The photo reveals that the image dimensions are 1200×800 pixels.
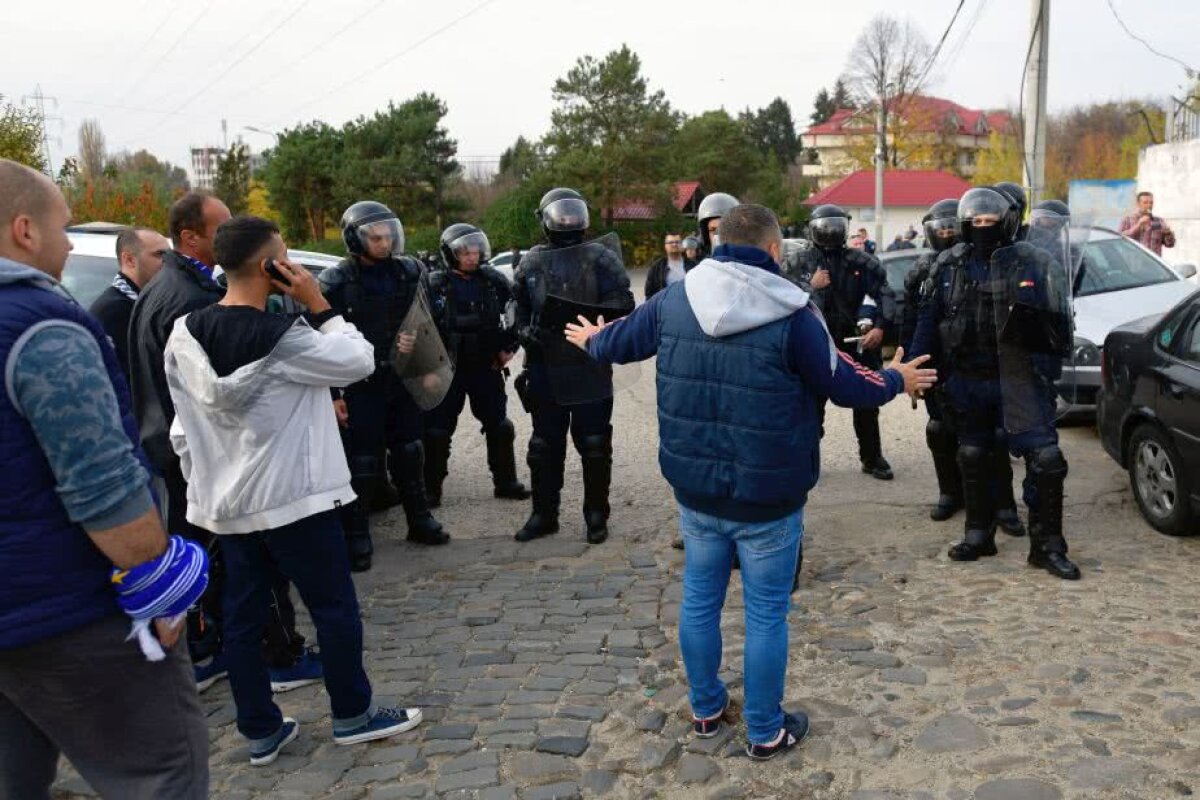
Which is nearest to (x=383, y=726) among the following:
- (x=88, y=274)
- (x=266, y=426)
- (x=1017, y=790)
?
(x=266, y=426)

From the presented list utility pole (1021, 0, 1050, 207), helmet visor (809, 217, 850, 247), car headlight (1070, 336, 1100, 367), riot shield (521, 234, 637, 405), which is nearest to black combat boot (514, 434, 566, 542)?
riot shield (521, 234, 637, 405)

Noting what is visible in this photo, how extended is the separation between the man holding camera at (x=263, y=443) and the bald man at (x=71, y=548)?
934 millimetres

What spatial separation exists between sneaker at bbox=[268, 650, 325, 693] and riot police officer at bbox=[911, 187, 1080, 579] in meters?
3.35

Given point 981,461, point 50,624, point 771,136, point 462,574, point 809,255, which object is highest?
point 771,136

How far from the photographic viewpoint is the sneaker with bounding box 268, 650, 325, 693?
4379 mm

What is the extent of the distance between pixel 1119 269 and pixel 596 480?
245 inches

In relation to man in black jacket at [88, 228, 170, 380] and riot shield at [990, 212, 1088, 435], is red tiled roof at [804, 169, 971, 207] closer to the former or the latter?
riot shield at [990, 212, 1088, 435]

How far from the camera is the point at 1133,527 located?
6086 millimetres

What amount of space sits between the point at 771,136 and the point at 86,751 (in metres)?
108

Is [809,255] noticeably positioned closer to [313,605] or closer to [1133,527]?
[1133,527]

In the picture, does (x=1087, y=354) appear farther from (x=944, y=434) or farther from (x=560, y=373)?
(x=560, y=373)

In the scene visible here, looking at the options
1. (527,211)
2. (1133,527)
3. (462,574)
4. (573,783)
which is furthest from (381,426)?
(527,211)

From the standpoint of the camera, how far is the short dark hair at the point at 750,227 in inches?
135

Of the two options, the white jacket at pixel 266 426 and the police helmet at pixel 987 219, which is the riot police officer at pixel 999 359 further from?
the white jacket at pixel 266 426
